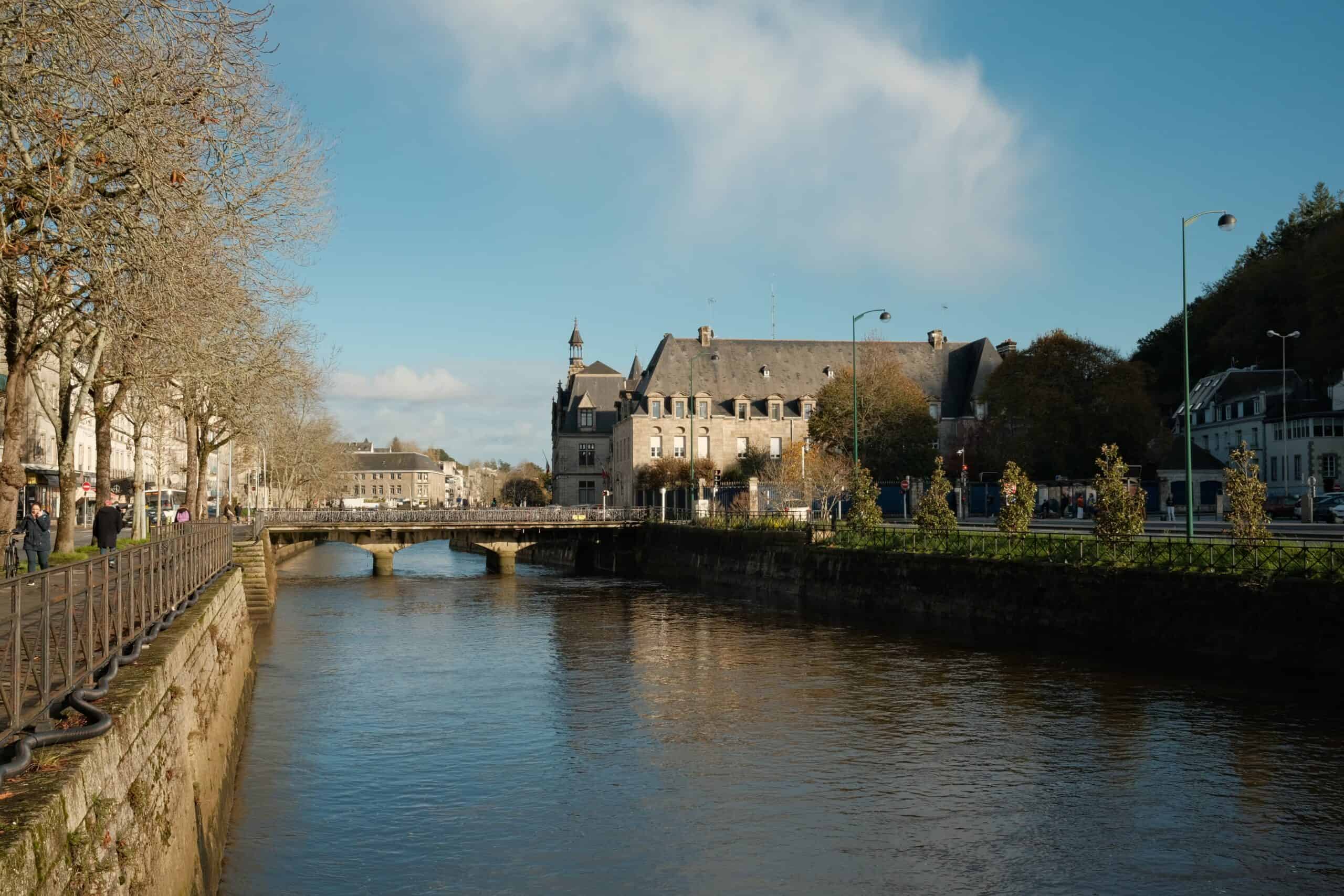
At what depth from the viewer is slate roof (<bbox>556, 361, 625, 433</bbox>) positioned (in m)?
118

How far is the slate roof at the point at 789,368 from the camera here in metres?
101

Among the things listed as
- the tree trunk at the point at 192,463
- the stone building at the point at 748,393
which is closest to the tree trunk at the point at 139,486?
the tree trunk at the point at 192,463

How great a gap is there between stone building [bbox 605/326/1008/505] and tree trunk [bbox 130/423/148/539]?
175 feet

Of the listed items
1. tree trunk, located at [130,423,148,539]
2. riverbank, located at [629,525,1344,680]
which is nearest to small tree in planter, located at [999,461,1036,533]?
riverbank, located at [629,525,1344,680]

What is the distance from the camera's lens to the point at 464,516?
7162 centimetres

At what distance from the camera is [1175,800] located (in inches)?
648

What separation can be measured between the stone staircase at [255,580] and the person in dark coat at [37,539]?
45.7 feet

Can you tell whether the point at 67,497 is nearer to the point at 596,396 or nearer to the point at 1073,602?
the point at 1073,602

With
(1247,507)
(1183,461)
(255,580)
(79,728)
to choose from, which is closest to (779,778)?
(79,728)

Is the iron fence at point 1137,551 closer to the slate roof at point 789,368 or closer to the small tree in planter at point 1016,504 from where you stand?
the small tree in planter at point 1016,504

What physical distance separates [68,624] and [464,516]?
62.4 meters

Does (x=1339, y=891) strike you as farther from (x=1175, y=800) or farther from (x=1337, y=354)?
(x=1337, y=354)

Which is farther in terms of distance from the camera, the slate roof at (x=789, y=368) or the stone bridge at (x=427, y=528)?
the slate roof at (x=789, y=368)

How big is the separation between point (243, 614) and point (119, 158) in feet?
55.9
